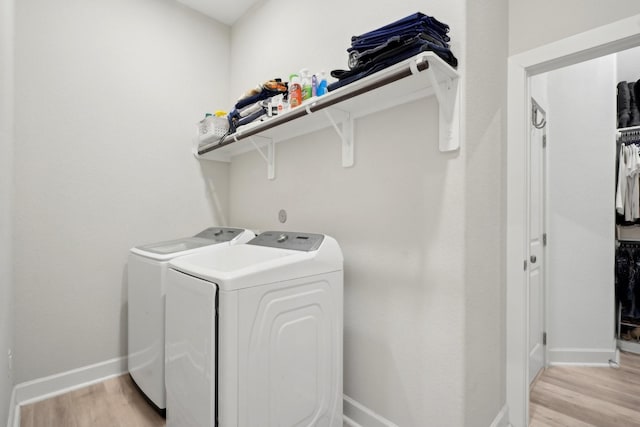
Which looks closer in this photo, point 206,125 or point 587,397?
point 587,397

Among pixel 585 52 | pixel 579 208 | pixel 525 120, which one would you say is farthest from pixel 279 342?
pixel 579 208

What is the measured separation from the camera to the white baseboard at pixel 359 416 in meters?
1.56

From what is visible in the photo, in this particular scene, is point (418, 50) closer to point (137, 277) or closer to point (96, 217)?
point (137, 277)

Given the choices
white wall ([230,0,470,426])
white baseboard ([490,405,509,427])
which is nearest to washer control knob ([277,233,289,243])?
white wall ([230,0,470,426])

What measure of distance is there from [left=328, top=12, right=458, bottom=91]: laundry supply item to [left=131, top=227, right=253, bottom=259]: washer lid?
4.14ft

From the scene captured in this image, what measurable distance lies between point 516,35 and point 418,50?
0.88 m

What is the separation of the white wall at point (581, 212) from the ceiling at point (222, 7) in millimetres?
2684

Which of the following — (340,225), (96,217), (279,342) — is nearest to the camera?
(279,342)

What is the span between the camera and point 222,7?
2.65 m

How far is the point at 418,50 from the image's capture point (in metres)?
1.19

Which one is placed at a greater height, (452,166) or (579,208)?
(452,166)

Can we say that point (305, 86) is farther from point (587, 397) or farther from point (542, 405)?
point (587, 397)

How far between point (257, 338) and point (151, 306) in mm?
939

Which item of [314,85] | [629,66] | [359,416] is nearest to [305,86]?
[314,85]
